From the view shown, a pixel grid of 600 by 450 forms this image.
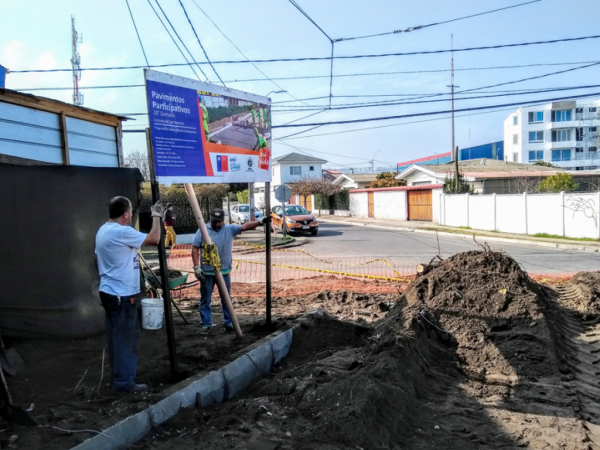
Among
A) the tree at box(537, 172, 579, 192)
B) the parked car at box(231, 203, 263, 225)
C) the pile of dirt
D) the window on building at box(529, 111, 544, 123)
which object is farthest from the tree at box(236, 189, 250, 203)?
the window on building at box(529, 111, 544, 123)

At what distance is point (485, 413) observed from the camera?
15.1 ft

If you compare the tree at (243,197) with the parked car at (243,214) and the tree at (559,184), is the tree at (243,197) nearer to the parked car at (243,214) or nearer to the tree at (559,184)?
the parked car at (243,214)

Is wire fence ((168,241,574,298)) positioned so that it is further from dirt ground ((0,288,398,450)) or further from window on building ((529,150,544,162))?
window on building ((529,150,544,162))

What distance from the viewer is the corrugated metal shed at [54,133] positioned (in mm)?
6730

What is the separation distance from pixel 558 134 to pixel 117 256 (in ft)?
237

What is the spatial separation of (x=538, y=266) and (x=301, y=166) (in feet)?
166

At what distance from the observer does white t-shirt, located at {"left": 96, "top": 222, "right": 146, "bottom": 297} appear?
171 inches

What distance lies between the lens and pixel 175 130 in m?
5.12

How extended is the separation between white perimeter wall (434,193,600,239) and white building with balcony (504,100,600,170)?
43.1 m

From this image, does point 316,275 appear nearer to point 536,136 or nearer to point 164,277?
point 164,277

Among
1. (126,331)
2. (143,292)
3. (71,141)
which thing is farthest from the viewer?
(71,141)

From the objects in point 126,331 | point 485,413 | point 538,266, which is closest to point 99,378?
point 126,331

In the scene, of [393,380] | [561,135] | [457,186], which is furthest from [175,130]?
[561,135]

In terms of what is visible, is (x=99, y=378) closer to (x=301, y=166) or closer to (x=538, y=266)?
(x=538, y=266)
